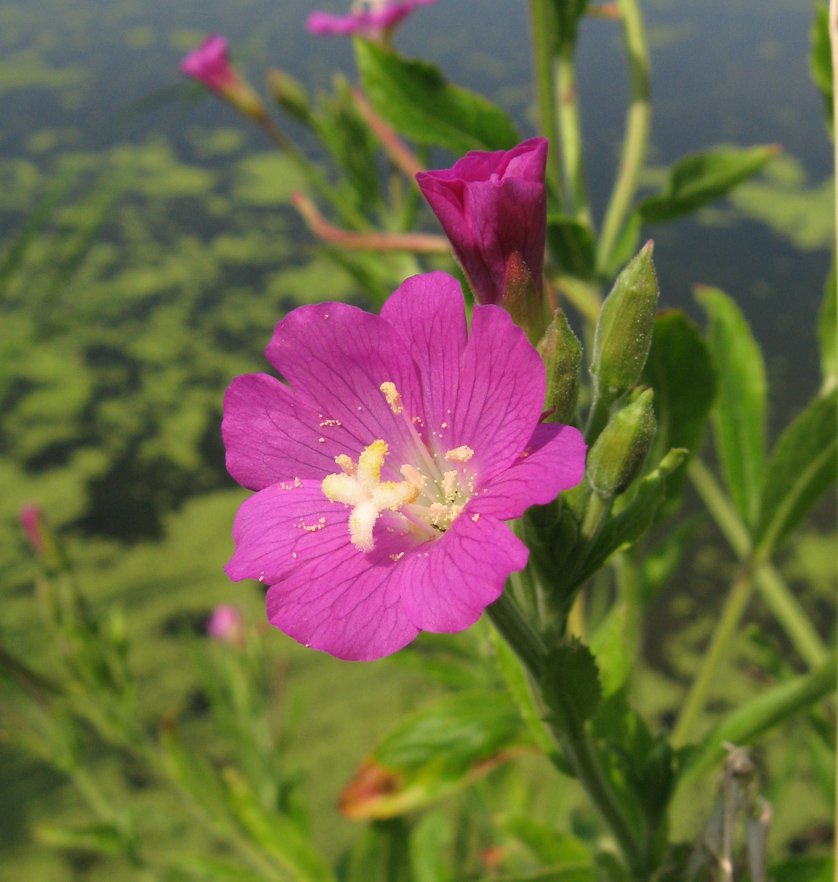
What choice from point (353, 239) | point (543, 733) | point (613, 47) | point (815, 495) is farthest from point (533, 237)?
point (613, 47)

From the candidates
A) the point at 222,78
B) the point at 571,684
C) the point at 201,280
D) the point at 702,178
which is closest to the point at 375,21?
the point at 222,78

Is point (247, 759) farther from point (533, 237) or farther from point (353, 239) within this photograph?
point (533, 237)

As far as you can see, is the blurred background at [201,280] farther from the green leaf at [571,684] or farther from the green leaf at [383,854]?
the green leaf at [571,684]

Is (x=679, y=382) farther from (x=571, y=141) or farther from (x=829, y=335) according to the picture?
(x=571, y=141)

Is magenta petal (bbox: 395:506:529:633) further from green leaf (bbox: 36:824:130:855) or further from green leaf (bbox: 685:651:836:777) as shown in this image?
green leaf (bbox: 36:824:130:855)

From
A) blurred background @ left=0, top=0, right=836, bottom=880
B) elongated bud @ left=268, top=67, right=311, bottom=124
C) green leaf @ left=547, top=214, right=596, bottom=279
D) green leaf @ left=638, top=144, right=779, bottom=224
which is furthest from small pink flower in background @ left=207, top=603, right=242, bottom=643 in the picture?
green leaf @ left=638, top=144, right=779, bottom=224

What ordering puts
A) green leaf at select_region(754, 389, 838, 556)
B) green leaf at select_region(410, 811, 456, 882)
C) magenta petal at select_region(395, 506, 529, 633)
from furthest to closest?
green leaf at select_region(410, 811, 456, 882) → green leaf at select_region(754, 389, 838, 556) → magenta petal at select_region(395, 506, 529, 633)
